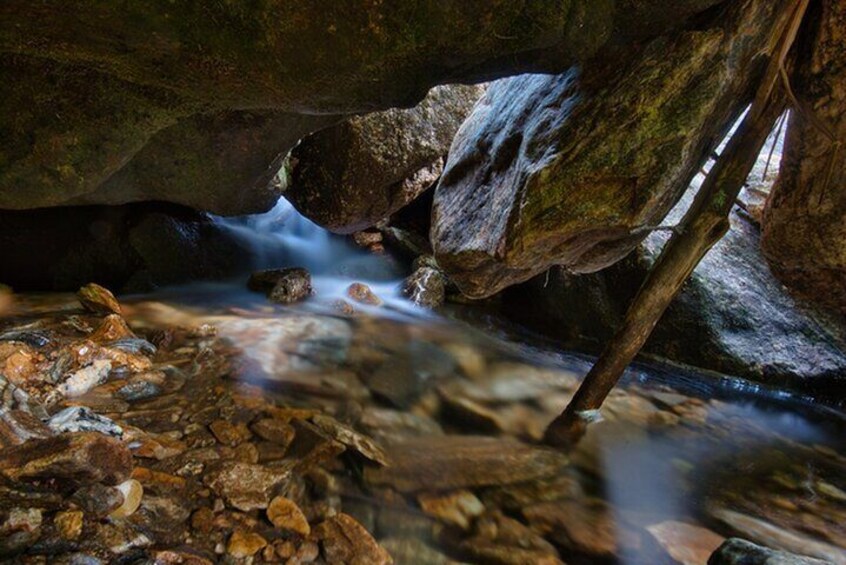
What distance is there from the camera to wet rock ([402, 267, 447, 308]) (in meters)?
8.56

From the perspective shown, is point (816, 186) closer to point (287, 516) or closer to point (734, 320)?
point (734, 320)

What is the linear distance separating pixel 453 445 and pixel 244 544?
1.90 meters

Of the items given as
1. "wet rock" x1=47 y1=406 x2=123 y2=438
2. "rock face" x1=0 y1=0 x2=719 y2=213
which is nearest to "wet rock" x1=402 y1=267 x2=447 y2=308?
"rock face" x1=0 y1=0 x2=719 y2=213

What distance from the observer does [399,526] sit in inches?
105

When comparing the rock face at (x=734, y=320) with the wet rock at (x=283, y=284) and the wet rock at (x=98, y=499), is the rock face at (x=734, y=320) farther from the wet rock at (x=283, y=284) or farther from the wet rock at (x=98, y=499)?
the wet rock at (x=98, y=499)

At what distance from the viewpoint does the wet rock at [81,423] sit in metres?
2.58

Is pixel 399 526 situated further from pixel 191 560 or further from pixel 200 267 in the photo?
pixel 200 267

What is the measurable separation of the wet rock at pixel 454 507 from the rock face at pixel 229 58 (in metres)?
2.60

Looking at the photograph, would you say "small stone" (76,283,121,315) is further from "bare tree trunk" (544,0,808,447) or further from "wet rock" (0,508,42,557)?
"bare tree trunk" (544,0,808,447)

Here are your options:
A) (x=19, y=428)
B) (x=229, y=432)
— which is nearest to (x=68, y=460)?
(x=19, y=428)

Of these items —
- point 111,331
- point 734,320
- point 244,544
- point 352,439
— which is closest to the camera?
point 244,544

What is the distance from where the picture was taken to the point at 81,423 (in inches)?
104

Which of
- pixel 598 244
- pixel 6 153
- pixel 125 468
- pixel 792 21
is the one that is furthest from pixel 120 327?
pixel 792 21

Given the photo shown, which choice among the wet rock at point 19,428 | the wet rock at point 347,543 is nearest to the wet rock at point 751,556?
the wet rock at point 347,543
